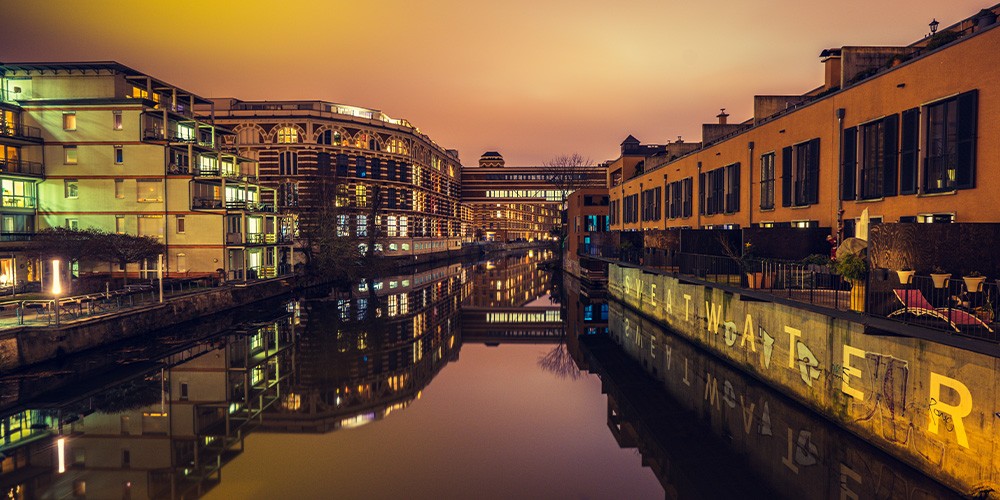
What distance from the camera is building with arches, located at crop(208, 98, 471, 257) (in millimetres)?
78625

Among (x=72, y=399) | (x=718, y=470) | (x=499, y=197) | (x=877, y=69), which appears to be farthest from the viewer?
(x=499, y=197)

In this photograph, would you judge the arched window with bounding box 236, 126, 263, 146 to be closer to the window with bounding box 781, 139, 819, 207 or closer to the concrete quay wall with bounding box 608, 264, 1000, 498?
the window with bounding box 781, 139, 819, 207

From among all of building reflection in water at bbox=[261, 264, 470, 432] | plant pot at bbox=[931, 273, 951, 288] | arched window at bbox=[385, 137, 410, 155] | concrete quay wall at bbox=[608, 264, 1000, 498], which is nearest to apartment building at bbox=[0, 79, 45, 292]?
building reflection in water at bbox=[261, 264, 470, 432]

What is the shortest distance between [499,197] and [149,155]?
98.9 metres

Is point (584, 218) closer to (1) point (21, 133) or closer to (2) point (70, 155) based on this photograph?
(2) point (70, 155)

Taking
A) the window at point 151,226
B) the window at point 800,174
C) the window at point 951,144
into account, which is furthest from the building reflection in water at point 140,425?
the window at point 800,174

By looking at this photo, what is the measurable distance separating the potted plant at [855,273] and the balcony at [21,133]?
5064 centimetres

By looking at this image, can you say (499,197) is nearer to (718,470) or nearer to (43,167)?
(43,167)

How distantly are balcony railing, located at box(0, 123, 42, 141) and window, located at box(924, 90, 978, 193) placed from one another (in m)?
52.9

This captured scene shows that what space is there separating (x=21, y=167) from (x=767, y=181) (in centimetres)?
5090

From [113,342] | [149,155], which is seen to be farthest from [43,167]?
[113,342]

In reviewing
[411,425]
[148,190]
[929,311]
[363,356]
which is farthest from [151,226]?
[929,311]

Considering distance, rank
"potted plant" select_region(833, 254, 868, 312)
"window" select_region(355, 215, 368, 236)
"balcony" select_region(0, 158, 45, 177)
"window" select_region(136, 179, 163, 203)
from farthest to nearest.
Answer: "window" select_region(355, 215, 368, 236)
"window" select_region(136, 179, 163, 203)
"balcony" select_region(0, 158, 45, 177)
"potted plant" select_region(833, 254, 868, 312)

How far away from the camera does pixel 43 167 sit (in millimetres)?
40812
